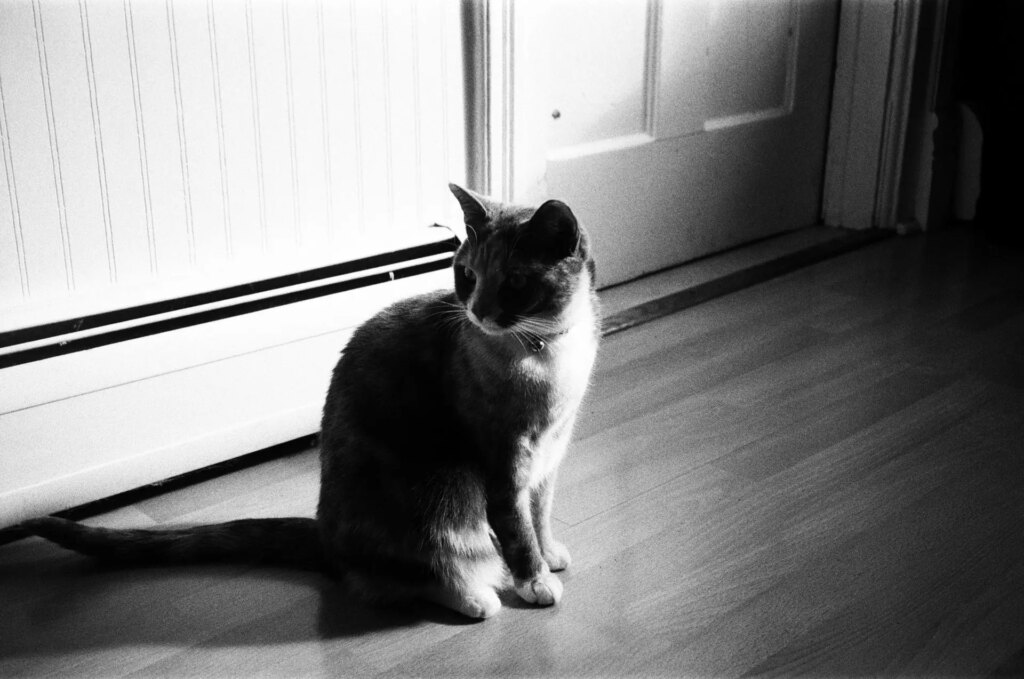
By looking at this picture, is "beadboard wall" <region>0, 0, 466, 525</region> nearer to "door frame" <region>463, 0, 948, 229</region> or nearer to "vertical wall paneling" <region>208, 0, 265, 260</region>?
"vertical wall paneling" <region>208, 0, 265, 260</region>

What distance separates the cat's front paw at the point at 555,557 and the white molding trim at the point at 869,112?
5.97 feet

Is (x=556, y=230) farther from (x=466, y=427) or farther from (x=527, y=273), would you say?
(x=466, y=427)

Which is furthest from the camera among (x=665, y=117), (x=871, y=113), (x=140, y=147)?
(x=871, y=113)

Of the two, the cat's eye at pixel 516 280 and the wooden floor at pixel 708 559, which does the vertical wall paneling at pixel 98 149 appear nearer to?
the wooden floor at pixel 708 559

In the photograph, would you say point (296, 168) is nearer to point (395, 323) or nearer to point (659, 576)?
point (395, 323)

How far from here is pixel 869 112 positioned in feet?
8.64

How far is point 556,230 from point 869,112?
1864mm

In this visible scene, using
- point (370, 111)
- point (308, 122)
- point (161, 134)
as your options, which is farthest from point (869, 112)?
point (161, 134)

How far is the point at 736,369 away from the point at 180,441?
992mm

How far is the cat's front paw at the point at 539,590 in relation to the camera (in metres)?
1.14

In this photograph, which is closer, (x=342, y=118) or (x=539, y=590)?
(x=539, y=590)

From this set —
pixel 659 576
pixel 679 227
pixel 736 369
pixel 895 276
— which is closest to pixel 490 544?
pixel 659 576

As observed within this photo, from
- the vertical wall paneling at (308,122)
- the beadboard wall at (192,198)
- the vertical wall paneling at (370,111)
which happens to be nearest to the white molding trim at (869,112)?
the beadboard wall at (192,198)

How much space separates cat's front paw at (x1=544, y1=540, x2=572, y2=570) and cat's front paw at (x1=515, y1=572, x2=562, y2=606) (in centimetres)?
6
